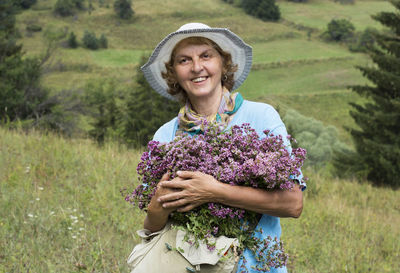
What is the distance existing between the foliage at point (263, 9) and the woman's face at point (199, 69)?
9443 cm

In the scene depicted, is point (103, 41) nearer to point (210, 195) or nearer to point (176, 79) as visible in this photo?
point (176, 79)

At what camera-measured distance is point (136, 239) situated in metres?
4.07

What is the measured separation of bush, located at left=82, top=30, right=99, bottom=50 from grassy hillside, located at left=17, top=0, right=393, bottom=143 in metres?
1.38

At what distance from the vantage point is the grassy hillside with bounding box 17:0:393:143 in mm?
63969

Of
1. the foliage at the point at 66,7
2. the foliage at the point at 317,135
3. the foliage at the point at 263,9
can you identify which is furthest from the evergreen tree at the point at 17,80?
the foliage at the point at 66,7

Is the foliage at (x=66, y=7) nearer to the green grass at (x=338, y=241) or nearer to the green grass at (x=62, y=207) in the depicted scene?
the green grass at (x=62, y=207)

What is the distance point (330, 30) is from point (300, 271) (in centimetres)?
9357

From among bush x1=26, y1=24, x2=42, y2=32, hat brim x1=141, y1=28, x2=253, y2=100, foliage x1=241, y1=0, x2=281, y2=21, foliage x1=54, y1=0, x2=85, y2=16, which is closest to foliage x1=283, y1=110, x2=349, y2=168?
hat brim x1=141, y1=28, x2=253, y2=100

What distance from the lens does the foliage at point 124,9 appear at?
99562 mm

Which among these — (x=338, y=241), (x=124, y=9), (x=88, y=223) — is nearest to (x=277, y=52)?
(x=124, y=9)

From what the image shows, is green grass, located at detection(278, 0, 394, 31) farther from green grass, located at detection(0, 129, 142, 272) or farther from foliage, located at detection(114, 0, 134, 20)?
green grass, located at detection(0, 129, 142, 272)

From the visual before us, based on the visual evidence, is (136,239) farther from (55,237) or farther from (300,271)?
(300,271)

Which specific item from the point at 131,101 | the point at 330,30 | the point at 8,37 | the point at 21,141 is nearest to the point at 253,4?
the point at 330,30

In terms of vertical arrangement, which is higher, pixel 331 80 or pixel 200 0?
pixel 200 0
